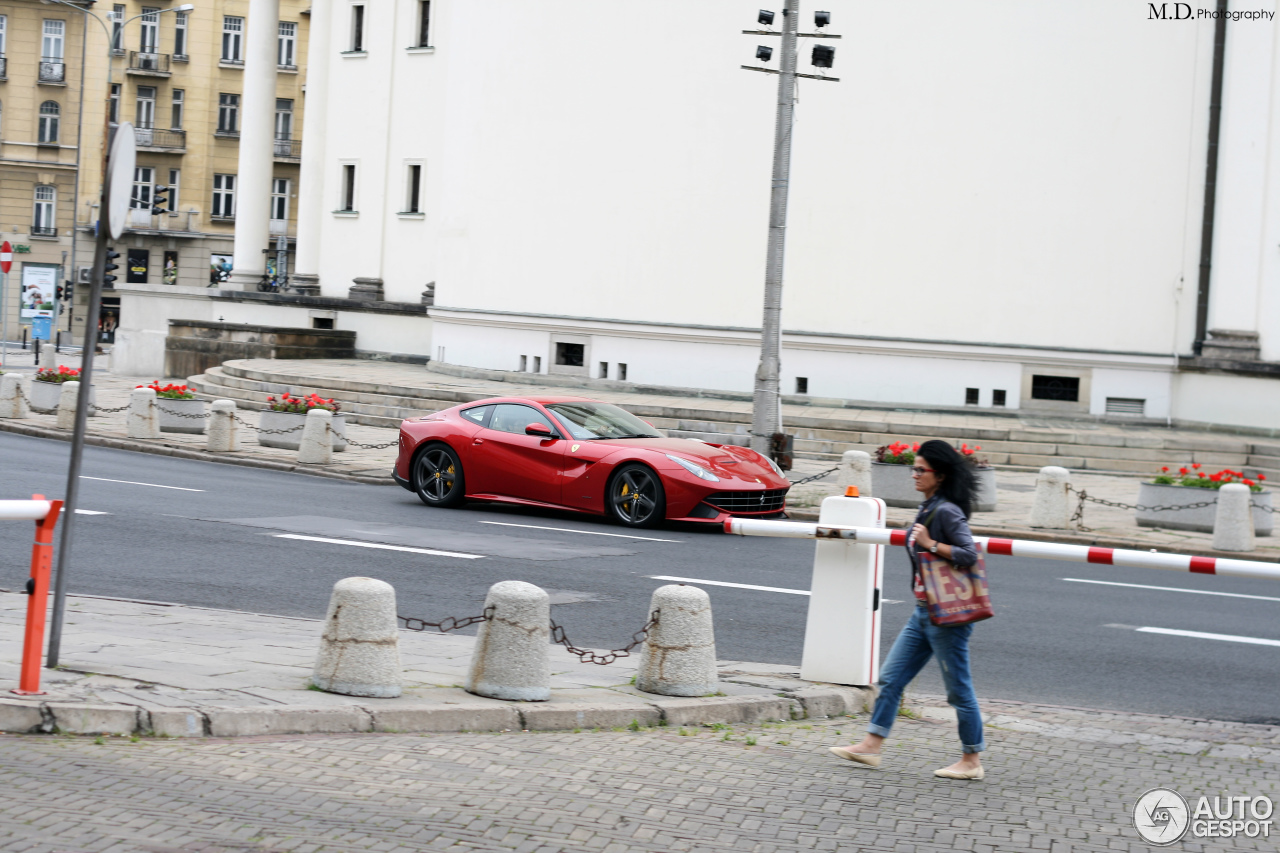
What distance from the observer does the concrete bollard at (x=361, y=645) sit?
23.0ft

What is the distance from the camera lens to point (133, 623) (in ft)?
29.1

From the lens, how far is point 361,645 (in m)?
6.99

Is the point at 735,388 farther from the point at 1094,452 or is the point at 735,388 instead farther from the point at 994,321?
the point at 1094,452

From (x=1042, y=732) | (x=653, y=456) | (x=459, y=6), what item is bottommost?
(x=1042, y=732)

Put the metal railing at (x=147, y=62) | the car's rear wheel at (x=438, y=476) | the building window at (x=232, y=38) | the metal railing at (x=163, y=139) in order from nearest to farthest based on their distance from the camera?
the car's rear wheel at (x=438, y=476) → the metal railing at (x=163, y=139) → the metal railing at (x=147, y=62) → the building window at (x=232, y=38)

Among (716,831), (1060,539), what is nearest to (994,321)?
(1060,539)

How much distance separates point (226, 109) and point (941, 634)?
64060 mm

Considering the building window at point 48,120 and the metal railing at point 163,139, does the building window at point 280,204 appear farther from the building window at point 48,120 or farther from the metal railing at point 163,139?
the building window at point 48,120

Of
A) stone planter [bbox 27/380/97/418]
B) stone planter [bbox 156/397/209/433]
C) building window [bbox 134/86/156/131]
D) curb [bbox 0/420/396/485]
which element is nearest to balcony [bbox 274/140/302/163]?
building window [bbox 134/86/156/131]

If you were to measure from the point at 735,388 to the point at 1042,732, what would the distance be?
73.4ft

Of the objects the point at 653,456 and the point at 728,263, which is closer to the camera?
the point at 653,456

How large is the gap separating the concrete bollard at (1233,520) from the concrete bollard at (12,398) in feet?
67.6

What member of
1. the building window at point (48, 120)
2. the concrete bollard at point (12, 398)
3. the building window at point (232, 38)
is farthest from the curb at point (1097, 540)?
the building window at point (232, 38)

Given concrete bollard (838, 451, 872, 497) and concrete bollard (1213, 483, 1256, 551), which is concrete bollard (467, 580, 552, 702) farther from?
concrete bollard (838, 451, 872, 497)
